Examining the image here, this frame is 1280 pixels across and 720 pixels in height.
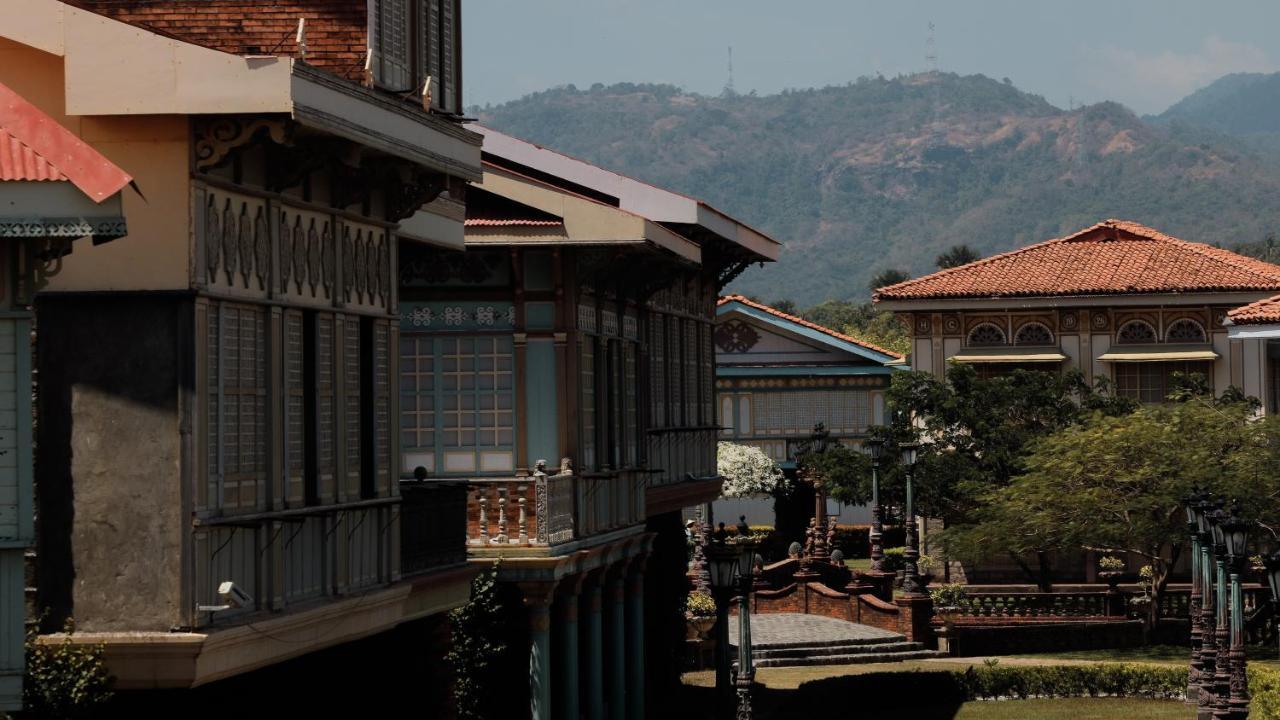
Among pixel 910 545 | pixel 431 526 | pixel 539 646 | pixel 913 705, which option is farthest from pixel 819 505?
pixel 431 526

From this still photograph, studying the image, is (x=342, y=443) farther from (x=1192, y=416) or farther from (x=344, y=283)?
(x=1192, y=416)

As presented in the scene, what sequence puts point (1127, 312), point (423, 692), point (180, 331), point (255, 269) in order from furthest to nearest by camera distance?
point (1127, 312)
point (423, 692)
point (255, 269)
point (180, 331)

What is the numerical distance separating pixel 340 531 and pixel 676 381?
17.8 meters

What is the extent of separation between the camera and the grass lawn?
1499 inches

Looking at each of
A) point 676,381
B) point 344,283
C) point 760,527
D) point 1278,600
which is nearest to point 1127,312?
point 760,527

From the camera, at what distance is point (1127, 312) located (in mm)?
60781

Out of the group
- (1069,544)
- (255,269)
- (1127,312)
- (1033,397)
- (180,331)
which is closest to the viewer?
(180,331)

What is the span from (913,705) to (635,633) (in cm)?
1028

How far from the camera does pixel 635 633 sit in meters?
31.2

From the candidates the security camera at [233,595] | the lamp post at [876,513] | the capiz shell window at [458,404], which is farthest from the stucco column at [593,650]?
the lamp post at [876,513]

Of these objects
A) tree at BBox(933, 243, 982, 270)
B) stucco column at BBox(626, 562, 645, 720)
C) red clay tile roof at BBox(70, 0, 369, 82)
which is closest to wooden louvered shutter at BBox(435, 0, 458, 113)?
red clay tile roof at BBox(70, 0, 369, 82)

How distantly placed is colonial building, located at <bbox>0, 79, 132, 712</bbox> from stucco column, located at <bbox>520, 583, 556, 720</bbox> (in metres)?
12.4

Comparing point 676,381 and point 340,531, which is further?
point 676,381

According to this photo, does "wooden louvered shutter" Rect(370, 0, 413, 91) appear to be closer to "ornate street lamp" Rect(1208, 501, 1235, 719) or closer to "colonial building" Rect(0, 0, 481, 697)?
"colonial building" Rect(0, 0, 481, 697)
